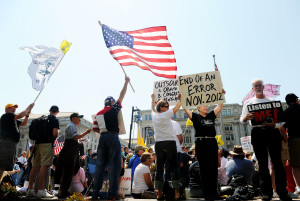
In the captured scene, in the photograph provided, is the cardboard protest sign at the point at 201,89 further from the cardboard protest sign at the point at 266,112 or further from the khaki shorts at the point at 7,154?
the khaki shorts at the point at 7,154

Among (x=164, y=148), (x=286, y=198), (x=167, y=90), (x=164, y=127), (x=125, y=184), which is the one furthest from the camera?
(x=167, y=90)

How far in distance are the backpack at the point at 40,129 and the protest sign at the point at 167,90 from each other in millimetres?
3167

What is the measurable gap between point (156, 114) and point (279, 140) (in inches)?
97.0

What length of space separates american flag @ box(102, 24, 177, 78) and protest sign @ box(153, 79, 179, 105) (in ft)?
1.75

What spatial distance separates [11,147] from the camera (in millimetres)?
5070

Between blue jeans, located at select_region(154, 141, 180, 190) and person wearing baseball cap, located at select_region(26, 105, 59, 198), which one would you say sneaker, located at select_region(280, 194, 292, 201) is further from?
person wearing baseball cap, located at select_region(26, 105, 59, 198)

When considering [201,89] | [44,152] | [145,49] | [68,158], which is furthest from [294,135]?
[44,152]

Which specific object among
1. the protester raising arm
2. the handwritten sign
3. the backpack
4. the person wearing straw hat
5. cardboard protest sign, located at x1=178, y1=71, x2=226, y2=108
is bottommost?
the handwritten sign

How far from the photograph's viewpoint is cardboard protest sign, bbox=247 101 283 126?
412 cm

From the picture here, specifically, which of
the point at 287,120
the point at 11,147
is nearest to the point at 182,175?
the point at 287,120

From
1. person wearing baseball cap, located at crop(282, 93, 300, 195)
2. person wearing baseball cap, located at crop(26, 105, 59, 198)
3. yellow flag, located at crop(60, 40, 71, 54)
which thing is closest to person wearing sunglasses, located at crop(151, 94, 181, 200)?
person wearing baseball cap, located at crop(282, 93, 300, 195)

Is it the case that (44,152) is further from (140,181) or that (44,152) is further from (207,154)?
(207,154)

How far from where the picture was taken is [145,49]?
6664 mm

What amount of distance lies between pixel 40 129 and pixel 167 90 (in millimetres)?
3702
